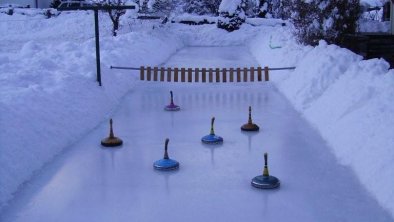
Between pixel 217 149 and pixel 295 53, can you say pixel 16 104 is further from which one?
pixel 295 53

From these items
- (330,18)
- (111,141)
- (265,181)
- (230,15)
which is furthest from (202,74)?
(230,15)

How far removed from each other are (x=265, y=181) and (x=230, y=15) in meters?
27.1

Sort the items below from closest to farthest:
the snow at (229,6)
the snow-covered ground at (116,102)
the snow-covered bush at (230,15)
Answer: the snow-covered ground at (116,102), the snow at (229,6), the snow-covered bush at (230,15)

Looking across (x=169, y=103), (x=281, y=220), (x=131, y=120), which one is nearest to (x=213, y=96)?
(x=169, y=103)

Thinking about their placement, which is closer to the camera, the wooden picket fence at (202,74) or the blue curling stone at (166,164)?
the blue curling stone at (166,164)

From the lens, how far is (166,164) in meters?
7.05

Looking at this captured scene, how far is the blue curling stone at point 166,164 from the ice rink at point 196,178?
94mm

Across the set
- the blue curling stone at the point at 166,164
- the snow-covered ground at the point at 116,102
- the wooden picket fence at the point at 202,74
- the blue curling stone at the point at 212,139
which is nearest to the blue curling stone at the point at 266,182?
the snow-covered ground at the point at 116,102

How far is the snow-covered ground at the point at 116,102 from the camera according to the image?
6.53m

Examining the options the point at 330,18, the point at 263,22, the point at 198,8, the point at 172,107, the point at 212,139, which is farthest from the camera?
the point at 198,8

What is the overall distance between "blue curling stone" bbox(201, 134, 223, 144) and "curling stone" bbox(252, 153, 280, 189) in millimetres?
2071

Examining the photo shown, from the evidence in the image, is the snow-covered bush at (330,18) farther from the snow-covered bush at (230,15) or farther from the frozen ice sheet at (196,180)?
the snow-covered bush at (230,15)

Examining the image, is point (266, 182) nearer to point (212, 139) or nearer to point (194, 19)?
point (212, 139)

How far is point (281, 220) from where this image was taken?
17.5 ft
